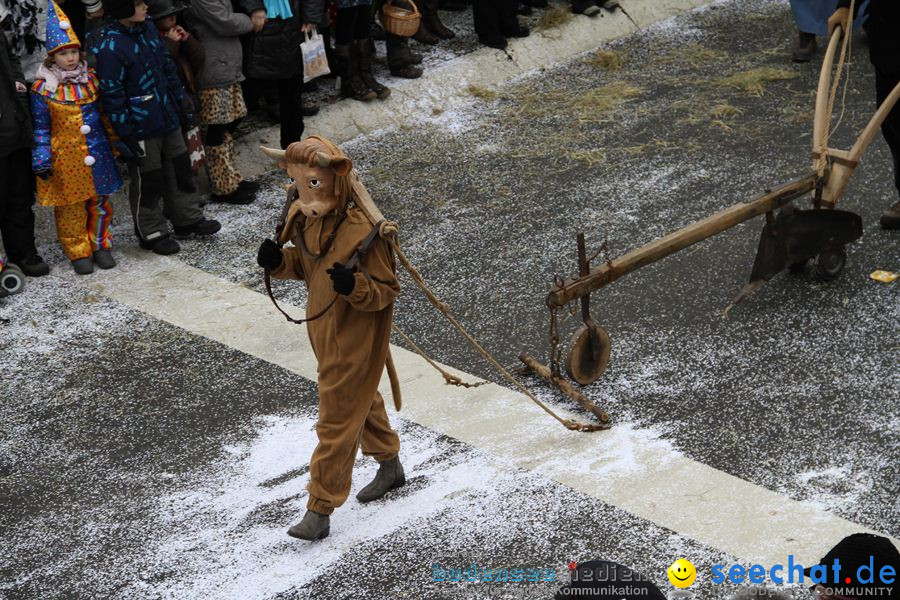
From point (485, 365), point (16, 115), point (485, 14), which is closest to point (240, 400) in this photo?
point (485, 365)

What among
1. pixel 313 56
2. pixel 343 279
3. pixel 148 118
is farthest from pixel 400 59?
pixel 343 279

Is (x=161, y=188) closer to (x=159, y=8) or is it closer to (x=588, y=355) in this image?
(x=159, y=8)

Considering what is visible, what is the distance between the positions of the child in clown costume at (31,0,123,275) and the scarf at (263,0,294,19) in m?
1.52

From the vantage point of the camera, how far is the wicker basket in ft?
29.9

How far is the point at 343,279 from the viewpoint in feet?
13.9

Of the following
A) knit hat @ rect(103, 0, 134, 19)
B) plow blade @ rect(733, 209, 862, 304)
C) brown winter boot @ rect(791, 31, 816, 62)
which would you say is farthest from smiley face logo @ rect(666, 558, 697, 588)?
brown winter boot @ rect(791, 31, 816, 62)

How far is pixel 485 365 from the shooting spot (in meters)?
6.06

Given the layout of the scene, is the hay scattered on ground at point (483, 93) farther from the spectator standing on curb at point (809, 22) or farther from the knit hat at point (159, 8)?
the knit hat at point (159, 8)

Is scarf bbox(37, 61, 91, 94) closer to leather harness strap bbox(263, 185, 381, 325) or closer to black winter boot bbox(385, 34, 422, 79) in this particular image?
leather harness strap bbox(263, 185, 381, 325)

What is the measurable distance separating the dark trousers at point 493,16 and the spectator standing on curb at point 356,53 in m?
1.15

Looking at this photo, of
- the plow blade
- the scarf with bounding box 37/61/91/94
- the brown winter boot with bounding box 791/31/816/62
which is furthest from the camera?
the brown winter boot with bounding box 791/31/816/62

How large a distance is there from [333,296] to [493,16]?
612cm

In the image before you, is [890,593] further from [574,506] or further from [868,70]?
[868,70]

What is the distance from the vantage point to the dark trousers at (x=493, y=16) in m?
10.0
